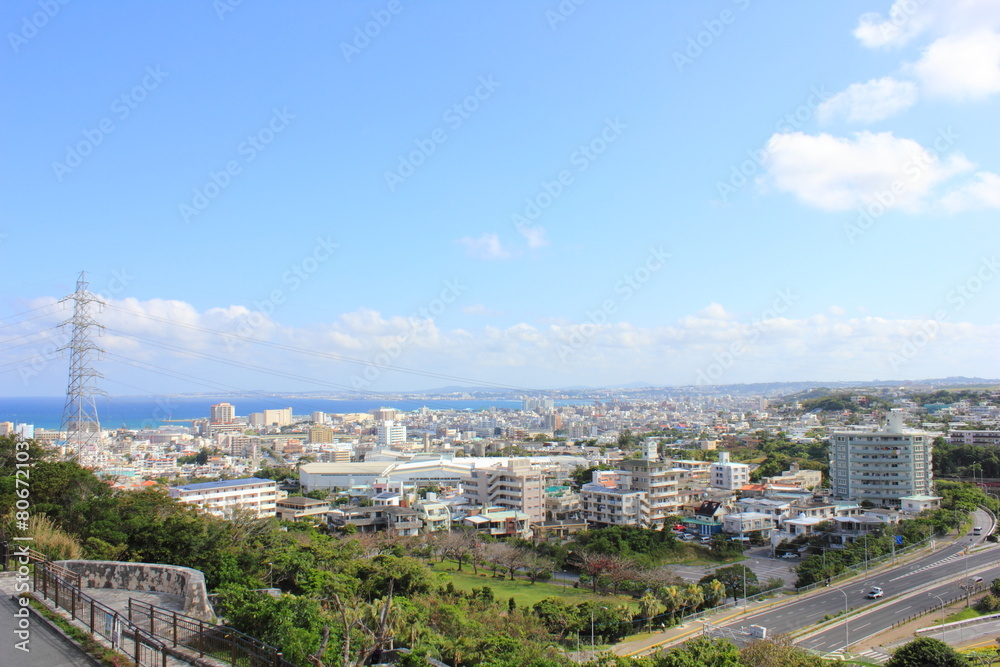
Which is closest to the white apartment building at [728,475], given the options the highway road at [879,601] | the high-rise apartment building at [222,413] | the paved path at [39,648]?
the highway road at [879,601]

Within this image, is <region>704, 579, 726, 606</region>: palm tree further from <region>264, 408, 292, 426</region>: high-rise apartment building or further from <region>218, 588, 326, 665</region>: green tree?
<region>264, 408, 292, 426</region>: high-rise apartment building

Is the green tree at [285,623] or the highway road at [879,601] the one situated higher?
the green tree at [285,623]

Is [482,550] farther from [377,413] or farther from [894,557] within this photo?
[377,413]

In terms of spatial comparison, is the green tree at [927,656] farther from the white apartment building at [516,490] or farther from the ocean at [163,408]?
the ocean at [163,408]

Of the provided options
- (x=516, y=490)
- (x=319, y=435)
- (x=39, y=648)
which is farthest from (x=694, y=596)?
(x=319, y=435)

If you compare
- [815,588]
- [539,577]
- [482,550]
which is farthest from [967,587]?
[482,550]

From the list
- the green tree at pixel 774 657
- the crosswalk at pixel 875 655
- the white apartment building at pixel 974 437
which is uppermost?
the green tree at pixel 774 657

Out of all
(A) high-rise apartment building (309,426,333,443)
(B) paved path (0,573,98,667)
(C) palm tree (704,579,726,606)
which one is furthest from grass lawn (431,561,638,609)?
(A) high-rise apartment building (309,426,333,443)
